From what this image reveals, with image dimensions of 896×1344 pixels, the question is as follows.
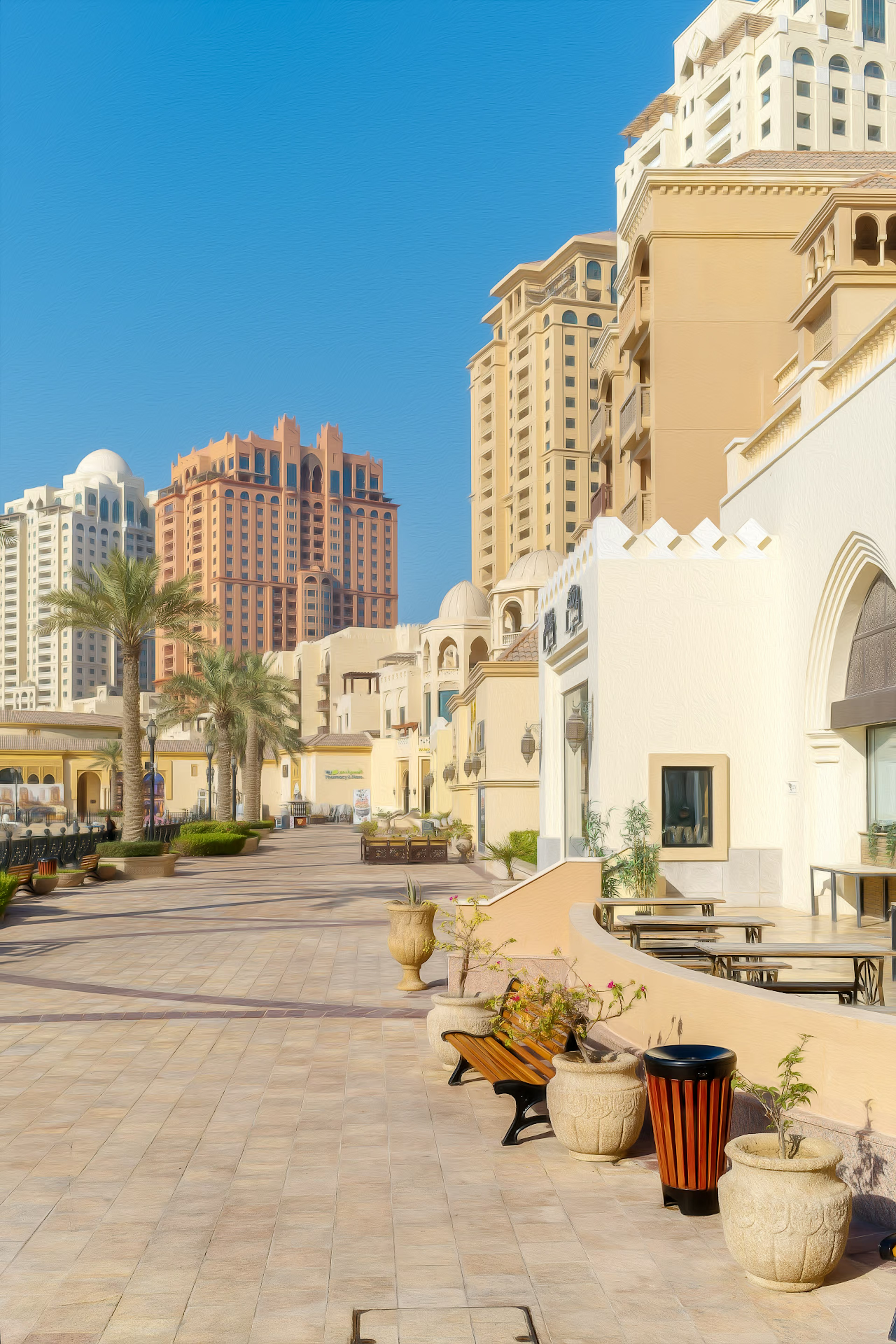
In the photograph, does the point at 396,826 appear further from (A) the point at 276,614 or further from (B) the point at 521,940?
(A) the point at 276,614

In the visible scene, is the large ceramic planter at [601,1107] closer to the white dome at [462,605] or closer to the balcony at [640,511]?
the balcony at [640,511]

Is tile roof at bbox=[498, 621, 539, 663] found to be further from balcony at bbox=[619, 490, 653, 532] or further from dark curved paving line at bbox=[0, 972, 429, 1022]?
dark curved paving line at bbox=[0, 972, 429, 1022]

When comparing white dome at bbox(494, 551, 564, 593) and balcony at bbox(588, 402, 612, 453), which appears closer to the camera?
balcony at bbox(588, 402, 612, 453)

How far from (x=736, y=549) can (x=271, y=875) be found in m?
18.5

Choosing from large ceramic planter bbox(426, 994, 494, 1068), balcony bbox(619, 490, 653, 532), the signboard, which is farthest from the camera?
the signboard

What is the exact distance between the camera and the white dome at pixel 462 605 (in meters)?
61.6

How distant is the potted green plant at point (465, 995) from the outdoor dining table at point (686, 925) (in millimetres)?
1161

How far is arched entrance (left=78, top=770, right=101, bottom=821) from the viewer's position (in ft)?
278

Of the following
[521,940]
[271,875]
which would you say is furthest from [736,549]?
[271,875]

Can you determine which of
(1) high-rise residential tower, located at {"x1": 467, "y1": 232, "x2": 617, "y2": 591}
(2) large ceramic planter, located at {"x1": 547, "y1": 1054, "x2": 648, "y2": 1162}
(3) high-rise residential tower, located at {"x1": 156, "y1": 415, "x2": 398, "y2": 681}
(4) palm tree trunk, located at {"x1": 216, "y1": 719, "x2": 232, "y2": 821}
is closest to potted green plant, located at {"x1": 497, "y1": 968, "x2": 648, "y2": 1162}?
(2) large ceramic planter, located at {"x1": 547, "y1": 1054, "x2": 648, "y2": 1162}

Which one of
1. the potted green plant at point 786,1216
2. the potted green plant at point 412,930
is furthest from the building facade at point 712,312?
the potted green plant at point 786,1216

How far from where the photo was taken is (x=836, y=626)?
15609 millimetres

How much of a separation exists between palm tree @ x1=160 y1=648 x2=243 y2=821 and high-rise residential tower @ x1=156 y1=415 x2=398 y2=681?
110686 mm

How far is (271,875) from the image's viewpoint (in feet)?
105
